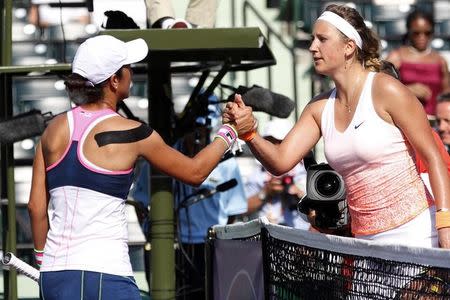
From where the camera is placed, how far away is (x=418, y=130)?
5383 millimetres

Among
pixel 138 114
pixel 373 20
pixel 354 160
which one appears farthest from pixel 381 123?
pixel 373 20

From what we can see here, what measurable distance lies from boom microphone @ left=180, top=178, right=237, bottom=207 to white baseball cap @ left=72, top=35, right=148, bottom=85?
337 centimetres

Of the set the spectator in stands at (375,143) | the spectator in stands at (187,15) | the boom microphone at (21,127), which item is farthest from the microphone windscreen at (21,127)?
the spectator in stands at (375,143)

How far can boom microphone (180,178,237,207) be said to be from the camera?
352 inches

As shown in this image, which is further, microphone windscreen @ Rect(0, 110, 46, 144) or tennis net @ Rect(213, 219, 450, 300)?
microphone windscreen @ Rect(0, 110, 46, 144)

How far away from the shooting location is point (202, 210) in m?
9.77

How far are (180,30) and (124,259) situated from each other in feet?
8.52

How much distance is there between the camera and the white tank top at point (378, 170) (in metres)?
5.48

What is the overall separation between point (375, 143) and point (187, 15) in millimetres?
3464

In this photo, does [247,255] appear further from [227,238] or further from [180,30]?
[180,30]

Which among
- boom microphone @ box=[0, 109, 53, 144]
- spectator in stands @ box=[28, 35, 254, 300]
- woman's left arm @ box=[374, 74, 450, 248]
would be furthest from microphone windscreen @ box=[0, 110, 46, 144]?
woman's left arm @ box=[374, 74, 450, 248]

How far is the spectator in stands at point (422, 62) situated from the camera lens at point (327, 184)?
17.4ft

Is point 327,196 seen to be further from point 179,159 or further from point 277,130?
point 277,130

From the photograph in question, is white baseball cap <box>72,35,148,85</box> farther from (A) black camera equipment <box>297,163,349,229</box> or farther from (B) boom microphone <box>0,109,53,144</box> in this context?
(B) boom microphone <box>0,109,53,144</box>
